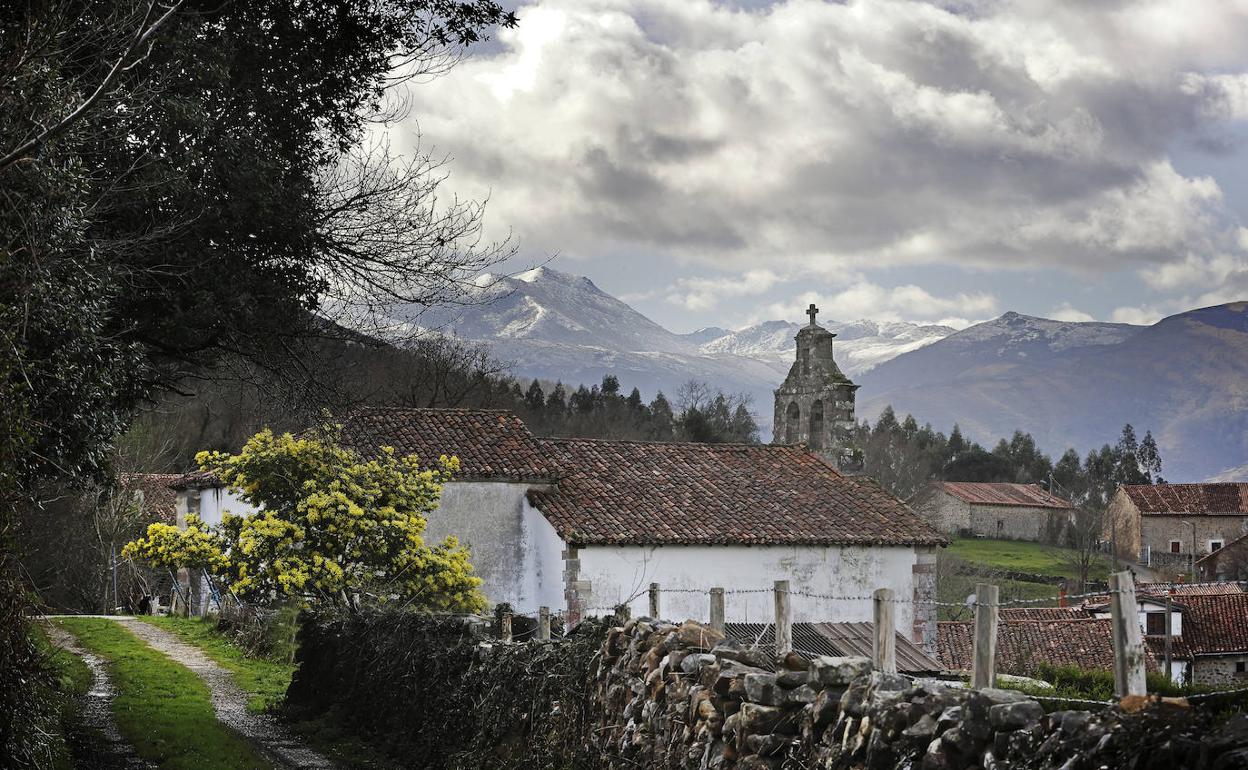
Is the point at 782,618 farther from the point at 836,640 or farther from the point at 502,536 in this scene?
the point at 502,536

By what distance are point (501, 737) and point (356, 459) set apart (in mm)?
12437

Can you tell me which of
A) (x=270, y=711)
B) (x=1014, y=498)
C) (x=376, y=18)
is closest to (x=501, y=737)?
(x=270, y=711)

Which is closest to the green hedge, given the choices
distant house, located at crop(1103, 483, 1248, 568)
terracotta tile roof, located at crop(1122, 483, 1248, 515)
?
distant house, located at crop(1103, 483, 1248, 568)

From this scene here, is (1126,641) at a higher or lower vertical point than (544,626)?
A: higher

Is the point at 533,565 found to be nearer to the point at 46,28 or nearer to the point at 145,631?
the point at 145,631

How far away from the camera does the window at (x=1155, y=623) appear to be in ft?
157

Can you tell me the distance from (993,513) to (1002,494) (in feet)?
13.3

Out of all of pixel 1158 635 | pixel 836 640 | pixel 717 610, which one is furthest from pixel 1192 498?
pixel 717 610

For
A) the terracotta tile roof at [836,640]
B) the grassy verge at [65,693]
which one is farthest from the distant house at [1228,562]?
the grassy verge at [65,693]

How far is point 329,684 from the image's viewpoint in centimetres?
1655

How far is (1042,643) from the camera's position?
134ft

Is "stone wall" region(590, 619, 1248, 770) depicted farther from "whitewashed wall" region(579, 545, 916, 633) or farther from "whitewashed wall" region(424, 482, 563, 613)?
"whitewashed wall" region(424, 482, 563, 613)

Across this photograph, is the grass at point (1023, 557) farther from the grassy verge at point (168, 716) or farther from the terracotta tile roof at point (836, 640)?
the grassy verge at point (168, 716)

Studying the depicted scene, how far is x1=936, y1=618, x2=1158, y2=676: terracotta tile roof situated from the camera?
3756cm
